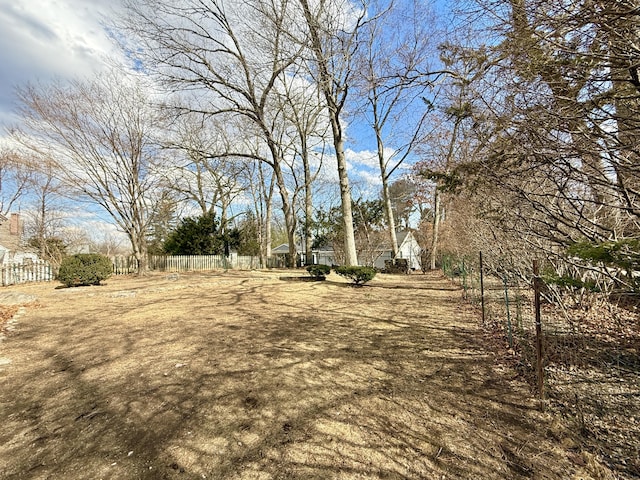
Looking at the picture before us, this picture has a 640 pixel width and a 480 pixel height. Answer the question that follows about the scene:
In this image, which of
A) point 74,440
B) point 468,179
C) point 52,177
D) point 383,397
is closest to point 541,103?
point 468,179

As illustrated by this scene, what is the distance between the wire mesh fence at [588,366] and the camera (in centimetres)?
203

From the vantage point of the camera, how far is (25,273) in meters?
12.6

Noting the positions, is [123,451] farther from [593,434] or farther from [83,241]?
[83,241]

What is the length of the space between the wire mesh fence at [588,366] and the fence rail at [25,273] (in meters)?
17.1

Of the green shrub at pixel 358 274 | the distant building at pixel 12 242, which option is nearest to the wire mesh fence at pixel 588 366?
the green shrub at pixel 358 274

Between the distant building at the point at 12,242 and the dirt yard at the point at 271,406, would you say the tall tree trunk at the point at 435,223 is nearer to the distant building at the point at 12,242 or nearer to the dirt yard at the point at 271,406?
the dirt yard at the point at 271,406

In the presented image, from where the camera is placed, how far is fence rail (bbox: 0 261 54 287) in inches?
467

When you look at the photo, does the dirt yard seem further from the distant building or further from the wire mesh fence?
the distant building

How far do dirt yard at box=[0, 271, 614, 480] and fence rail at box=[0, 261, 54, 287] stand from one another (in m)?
10.2

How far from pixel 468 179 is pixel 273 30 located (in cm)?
1085

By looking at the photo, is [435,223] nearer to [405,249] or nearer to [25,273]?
[405,249]

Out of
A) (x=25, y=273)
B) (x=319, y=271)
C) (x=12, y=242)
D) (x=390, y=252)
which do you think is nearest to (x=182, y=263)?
(x=25, y=273)

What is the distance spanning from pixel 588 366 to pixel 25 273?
1836 centimetres

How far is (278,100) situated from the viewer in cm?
1435
